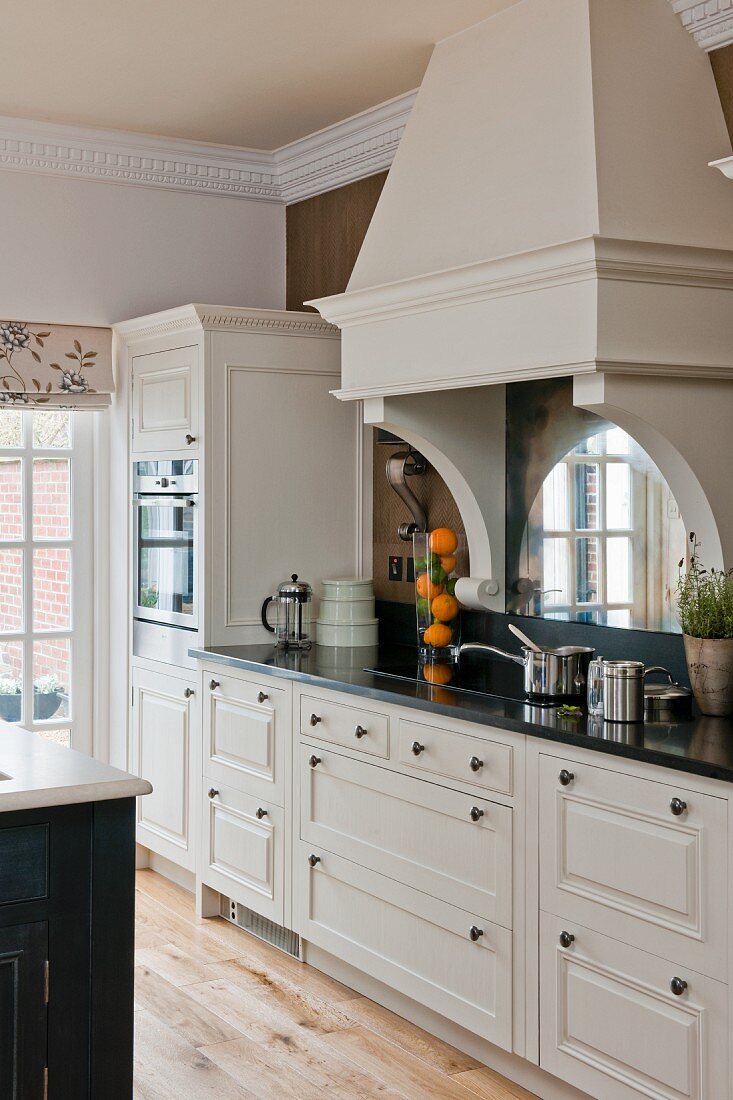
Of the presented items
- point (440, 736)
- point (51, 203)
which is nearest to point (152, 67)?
point (51, 203)

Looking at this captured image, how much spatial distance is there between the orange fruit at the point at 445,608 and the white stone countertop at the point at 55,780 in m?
1.67

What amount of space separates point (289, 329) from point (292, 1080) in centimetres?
240

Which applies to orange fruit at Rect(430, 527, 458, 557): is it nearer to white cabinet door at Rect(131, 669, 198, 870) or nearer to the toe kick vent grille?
white cabinet door at Rect(131, 669, 198, 870)

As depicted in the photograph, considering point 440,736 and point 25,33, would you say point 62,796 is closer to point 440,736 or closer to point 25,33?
point 440,736

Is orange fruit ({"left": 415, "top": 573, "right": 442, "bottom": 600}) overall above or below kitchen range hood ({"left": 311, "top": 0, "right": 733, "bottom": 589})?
below

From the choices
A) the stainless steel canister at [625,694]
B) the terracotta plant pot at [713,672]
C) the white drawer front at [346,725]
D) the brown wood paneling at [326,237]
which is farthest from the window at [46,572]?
the terracotta plant pot at [713,672]

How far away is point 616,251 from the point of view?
8.74ft

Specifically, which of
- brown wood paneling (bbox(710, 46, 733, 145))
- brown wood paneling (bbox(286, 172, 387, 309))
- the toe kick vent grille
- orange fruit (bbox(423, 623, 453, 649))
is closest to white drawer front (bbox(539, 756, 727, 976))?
orange fruit (bbox(423, 623, 453, 649))

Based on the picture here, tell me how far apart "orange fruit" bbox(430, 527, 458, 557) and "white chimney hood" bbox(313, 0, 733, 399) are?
548mm

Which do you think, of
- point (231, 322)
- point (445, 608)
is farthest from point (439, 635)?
point (231, 322)

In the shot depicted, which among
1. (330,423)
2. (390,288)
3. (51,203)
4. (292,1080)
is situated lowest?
(292,1080)

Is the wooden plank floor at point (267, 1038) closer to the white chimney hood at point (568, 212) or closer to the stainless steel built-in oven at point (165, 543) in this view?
the stainless steel built-in oven at point (165, 543)

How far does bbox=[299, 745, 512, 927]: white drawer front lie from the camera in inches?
111

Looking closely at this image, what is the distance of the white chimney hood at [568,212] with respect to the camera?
2.72m
